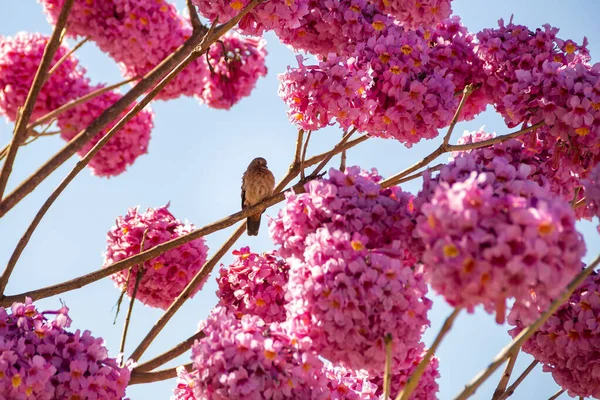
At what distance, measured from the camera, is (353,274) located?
315 centimetres

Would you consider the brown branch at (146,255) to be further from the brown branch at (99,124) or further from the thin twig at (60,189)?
the brown branch at (99,124)

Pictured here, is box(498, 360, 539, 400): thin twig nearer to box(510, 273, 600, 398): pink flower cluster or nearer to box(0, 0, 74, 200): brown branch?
box(510, 273, 600, 398): pink flower cluster

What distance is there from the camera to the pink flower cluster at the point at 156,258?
5484mm

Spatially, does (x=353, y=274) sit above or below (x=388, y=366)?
above

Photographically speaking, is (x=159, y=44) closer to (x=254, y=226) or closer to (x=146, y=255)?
(x=254, y=226)

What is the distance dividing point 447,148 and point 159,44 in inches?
129

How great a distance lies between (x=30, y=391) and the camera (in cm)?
339

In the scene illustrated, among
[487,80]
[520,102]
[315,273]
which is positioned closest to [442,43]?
[487,80]

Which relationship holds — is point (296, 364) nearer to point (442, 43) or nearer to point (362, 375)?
point (362, 375)

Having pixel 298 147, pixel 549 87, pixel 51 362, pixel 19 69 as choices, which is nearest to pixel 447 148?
pixel 549 87

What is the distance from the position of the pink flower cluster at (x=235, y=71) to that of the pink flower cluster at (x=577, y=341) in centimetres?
430

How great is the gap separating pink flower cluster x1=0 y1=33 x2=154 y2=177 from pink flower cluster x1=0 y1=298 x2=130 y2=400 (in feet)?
12.2

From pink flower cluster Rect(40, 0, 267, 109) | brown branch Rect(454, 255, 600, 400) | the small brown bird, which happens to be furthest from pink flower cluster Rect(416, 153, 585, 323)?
the small brown bird

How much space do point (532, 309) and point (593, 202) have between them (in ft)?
1.81
